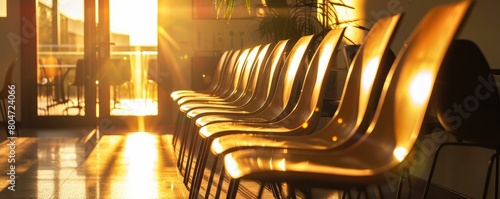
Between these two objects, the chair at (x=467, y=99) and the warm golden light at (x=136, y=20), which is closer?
the chair at (x=467, y=99)

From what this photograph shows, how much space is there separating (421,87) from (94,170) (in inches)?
139

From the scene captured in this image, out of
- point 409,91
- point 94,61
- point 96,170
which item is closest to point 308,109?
point 409,91

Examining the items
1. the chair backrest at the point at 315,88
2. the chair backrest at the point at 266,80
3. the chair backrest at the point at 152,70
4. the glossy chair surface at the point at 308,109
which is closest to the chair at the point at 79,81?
the chair backrest at the point at 152,70

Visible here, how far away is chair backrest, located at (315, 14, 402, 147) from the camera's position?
204 cm

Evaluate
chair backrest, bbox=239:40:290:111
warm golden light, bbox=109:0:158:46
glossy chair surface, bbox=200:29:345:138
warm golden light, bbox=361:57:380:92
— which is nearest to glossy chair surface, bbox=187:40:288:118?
chair backrest, bbox=239:40:290:111

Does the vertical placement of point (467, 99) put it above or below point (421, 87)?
below

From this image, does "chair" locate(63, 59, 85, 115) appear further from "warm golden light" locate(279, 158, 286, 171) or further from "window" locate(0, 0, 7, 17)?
"warm golden light" locate(279, 158, 286, 171)

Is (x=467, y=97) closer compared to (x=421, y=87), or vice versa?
(x=421, y=87)

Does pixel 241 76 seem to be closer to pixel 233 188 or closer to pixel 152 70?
pixel 233 188

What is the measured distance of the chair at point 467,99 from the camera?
271 cm

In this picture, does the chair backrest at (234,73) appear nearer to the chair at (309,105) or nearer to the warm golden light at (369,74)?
the chair at (309,105)

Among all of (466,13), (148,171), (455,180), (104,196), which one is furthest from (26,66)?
(466,13)

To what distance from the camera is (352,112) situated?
2.30 m

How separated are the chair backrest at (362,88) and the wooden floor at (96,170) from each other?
1.56 metres
